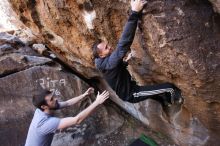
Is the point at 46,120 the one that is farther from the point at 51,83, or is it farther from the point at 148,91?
the point at 51,83

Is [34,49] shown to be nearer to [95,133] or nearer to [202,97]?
[95,133]

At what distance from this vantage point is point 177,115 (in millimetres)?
6059

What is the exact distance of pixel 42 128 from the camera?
4.77 m

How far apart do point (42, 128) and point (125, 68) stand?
1218mm

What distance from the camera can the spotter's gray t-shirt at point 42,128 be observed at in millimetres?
4738

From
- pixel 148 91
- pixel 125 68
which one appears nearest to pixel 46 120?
pixel 125 68

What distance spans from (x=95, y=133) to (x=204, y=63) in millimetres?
3950

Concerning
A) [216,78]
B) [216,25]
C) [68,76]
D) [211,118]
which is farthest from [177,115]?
[68,76]

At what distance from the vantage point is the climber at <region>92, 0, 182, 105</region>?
4109mm

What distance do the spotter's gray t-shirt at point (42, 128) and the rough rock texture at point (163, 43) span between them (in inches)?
52.5

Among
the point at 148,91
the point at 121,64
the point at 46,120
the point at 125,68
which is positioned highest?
the point at 121,64

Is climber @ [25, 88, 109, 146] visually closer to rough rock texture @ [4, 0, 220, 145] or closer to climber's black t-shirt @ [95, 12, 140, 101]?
climber's black t-shirt @ [95, 12, 140, 101]

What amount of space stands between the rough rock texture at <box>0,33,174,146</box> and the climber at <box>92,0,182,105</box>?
9.16 feet

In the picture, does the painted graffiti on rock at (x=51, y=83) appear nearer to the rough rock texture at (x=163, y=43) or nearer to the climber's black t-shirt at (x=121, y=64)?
the rough rock texture at (x=163, y=43)
